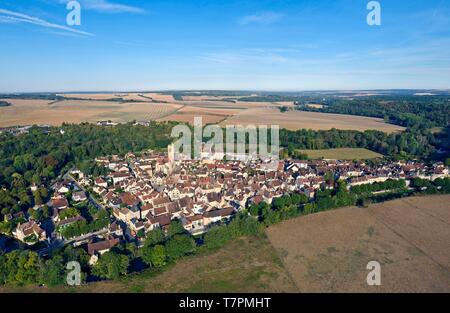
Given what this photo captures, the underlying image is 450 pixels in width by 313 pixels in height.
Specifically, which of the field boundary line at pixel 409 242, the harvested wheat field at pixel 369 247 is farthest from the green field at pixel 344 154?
the field boundary line at pixel 409 242

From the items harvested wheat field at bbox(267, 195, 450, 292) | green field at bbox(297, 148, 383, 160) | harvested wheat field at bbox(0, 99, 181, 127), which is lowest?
harvested wheat field at bbox(267, 195, 450, 292)

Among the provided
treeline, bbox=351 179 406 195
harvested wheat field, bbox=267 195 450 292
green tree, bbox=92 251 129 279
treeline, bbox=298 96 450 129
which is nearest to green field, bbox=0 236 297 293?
green tree, bbox=92 251 129 279

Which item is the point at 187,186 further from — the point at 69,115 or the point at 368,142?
the point at 69,115

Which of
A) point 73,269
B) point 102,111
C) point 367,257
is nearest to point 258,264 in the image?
point 367,257

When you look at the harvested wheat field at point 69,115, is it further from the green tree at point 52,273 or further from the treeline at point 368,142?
the green tree at point 52,273

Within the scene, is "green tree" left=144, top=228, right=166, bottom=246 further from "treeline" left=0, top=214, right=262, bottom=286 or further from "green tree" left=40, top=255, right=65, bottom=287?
"green tree" left=40, top=255, right=65, bottom=287

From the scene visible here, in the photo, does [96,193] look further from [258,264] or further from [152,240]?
[258,264]

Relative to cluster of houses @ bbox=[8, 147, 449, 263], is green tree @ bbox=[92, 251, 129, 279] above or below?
below
